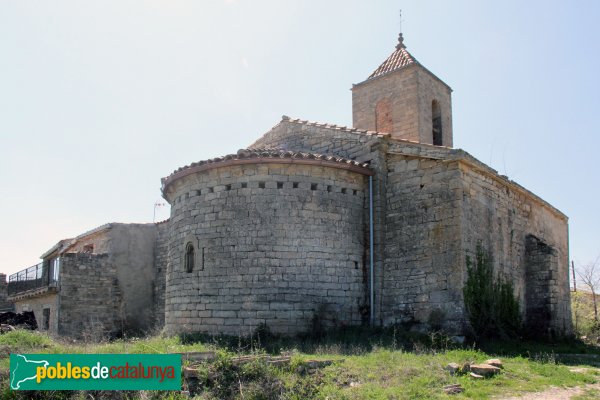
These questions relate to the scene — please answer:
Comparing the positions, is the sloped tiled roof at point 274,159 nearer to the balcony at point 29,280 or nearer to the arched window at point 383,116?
the arched window at point 383,116

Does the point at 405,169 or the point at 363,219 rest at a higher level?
the point at 405,169

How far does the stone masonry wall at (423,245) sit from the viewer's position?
34.7 feet

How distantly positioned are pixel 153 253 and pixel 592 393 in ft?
45.8

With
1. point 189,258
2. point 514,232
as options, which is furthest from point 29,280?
point 514,232

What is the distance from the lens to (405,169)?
1171 centimetres

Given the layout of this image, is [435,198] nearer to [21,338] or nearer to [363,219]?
[363,219]

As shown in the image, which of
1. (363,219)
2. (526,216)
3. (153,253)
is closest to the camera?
(363,219)

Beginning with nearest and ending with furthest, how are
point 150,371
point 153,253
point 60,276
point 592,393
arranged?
point 592,393, point 150,371, point 60,276, point 153,253

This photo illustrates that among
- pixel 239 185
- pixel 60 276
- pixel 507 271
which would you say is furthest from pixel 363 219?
pixel 60 276

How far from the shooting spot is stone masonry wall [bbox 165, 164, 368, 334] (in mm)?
10766

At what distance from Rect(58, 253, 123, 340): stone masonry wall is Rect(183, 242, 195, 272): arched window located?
253 inches

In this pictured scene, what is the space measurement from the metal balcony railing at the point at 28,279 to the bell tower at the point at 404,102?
1329 cm

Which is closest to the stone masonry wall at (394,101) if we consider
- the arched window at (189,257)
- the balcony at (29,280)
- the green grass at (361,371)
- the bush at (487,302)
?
the bush at (487,302)

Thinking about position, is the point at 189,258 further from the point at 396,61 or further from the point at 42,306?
the point at 42,306
